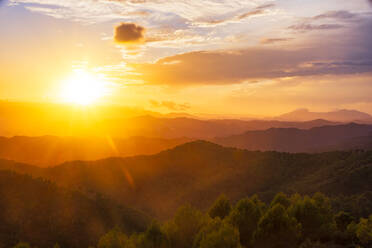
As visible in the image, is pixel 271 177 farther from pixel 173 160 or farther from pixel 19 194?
pixel 19 194

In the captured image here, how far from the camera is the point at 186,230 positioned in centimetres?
2950

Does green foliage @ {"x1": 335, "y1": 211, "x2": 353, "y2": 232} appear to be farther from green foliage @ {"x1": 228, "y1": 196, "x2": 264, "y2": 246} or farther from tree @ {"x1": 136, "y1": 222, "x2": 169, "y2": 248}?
tree @ {"x1": 136, "y1": 222, "x2": 169, "y2": 248}

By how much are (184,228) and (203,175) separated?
74.8 metres

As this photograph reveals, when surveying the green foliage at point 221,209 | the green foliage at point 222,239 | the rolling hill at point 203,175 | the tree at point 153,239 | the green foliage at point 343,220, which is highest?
the green foliage at point 222,239

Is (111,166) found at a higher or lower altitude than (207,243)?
lower

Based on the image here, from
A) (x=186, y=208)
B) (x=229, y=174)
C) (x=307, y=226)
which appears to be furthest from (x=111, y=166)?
(x=307, y=226)

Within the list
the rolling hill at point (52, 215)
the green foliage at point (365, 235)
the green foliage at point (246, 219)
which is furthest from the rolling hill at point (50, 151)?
the green foliage at point (365, 235)

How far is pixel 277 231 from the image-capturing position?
24.5 m

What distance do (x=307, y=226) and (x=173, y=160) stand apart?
89.9 m

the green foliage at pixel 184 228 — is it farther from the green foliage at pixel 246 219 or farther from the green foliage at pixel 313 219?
the green foliage at pixel 313 219

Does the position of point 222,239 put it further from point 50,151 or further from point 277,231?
point 50,151

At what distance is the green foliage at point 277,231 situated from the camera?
24328 millimetres

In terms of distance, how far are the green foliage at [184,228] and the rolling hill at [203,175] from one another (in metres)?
45.1

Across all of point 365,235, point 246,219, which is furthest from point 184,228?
point 365,235
